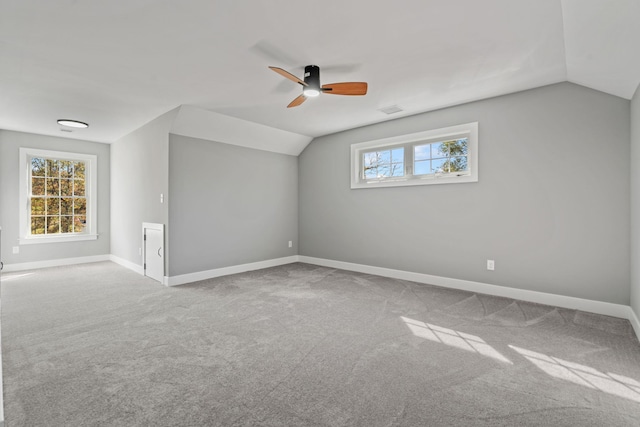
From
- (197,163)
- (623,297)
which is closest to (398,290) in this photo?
(623,297)

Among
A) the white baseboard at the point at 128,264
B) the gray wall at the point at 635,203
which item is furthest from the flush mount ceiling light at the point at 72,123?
the gray wall at the point at 635,203

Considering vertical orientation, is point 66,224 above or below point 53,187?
below

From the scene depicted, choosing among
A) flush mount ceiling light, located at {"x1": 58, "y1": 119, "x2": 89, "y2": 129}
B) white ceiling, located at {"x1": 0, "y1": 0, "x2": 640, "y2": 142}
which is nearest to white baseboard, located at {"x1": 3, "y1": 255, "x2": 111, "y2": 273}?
flush mount ceiling light, located at {"x1": 58, "y1": 119, "x2": 89, "y2": 129}

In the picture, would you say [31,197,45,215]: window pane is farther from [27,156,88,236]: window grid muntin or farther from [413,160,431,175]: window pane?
[413,160,431,175]: window pane

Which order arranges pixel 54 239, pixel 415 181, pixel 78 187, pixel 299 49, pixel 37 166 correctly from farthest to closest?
pixel 78 187, pixel 54 239, pixel 37 166, pixel 415 181, pixel 299 49

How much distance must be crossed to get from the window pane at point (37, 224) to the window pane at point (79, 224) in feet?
1.59

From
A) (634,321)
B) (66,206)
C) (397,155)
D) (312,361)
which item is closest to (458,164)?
(397,155)

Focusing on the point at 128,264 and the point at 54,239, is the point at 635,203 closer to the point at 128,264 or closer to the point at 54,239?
the point at 128,264

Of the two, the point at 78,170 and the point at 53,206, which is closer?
the point at 53,206

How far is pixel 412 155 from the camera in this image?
15.2ft

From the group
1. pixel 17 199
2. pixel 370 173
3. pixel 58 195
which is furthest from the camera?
pixel 58 195

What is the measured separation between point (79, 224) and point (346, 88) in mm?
6144

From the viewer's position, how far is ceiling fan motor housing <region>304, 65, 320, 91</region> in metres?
2.84

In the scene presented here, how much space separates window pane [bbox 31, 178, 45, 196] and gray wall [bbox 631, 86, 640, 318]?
27.8 feet
